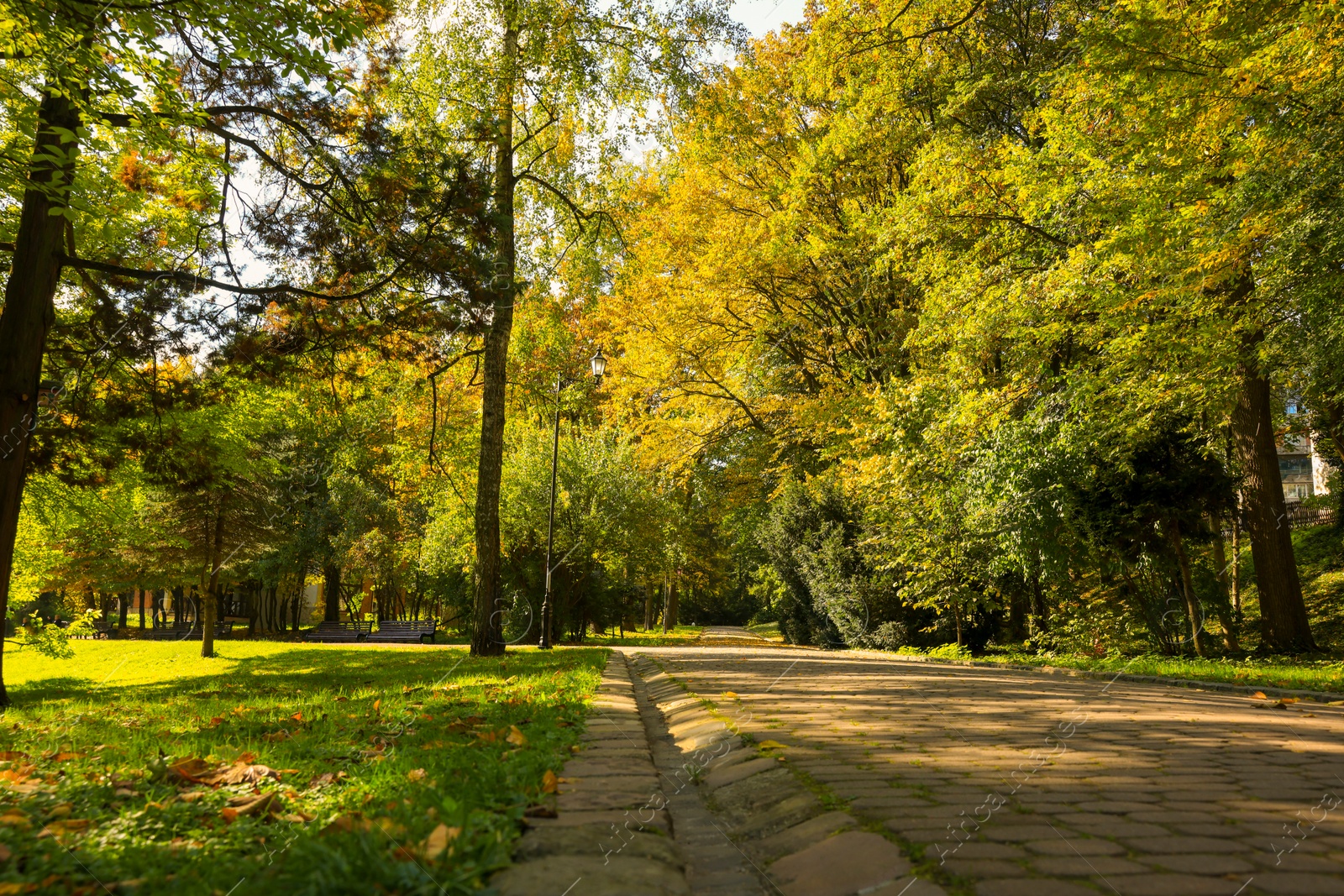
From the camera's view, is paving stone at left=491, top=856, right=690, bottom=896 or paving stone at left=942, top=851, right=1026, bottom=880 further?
paving stone at left=942, top=851, right=1026, bottom=880

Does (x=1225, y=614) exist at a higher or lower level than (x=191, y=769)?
lower

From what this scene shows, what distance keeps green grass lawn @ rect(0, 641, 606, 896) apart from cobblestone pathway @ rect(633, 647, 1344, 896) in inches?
40.4

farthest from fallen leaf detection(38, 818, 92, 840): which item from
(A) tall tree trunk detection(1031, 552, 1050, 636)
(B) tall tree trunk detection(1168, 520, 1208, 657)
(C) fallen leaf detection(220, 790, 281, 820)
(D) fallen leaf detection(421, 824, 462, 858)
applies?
(A) tall tree trunk detection(1031, 552, 1050, 636)

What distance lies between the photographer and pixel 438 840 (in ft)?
7.28

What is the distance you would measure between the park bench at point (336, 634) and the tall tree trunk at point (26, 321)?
56.3 feet

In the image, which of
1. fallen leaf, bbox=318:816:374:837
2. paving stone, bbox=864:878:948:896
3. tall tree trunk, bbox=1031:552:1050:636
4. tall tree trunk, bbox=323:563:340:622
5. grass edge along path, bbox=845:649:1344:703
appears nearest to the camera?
paving stone, bbox=864:878:948:896

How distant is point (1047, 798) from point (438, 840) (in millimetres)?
2343

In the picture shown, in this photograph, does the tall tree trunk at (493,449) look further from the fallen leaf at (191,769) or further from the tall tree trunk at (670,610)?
the tall tree trunk at (670,610)

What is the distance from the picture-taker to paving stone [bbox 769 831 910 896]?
2.16 meters

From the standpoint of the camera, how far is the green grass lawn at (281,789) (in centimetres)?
203

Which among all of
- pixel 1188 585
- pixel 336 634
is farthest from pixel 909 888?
pixel 336 634

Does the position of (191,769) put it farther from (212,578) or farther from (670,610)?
(670,610)

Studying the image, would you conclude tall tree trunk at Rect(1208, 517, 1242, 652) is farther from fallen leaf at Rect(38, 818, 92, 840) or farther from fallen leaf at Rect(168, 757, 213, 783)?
fallen leaf at Rect(38, 818, 92, 840)

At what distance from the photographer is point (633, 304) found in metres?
21.7
